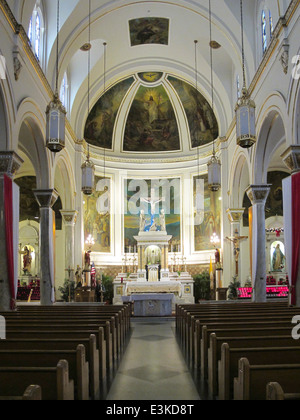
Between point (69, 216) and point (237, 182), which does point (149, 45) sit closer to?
point (237, 182)

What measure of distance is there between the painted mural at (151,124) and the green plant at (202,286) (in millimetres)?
7470

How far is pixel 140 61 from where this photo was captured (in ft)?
73.6

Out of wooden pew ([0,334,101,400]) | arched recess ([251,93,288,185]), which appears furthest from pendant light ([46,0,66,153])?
wooden pew ([0,334,101,400])

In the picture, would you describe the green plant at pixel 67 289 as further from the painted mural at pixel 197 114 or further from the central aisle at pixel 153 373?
the painted mural at pixel 197 114

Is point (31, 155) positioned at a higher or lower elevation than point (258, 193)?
higher

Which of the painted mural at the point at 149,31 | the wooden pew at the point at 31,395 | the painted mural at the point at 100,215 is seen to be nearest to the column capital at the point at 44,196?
the painted mural at the point at 100,215

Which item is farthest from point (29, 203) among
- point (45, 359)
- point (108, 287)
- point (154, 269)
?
point (45, 359)

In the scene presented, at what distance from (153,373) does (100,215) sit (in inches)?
729

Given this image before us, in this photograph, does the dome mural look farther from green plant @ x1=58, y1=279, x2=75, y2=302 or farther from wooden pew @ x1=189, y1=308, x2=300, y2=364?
wooden pew @ x1=189, y1=308, x2=300, y2=364

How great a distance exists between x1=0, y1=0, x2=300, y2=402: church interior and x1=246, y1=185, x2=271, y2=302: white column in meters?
0.05

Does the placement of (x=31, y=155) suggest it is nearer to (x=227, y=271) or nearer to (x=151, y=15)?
(x=151, y=15)

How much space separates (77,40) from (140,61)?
574cm

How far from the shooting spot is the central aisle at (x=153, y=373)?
5.61m
